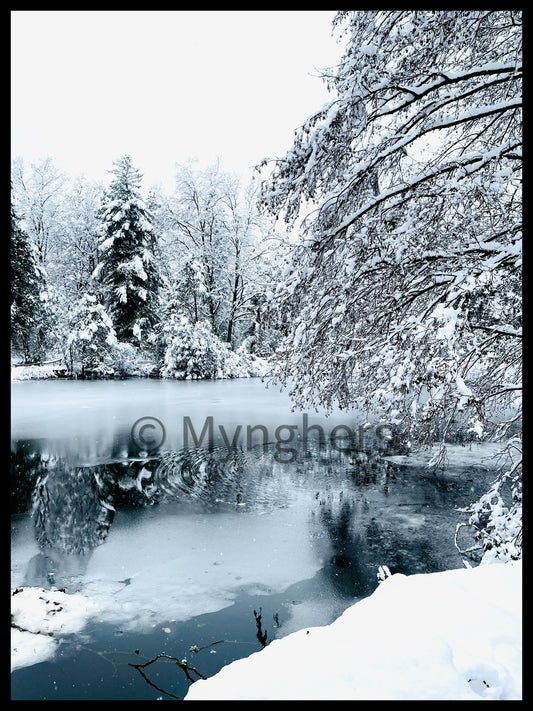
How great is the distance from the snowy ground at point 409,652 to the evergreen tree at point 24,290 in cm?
2090

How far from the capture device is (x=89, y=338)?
79.1 feet

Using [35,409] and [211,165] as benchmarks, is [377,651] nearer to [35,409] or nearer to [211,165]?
[35,409]

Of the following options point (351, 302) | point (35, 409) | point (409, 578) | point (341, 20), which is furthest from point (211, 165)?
point (409, 578)

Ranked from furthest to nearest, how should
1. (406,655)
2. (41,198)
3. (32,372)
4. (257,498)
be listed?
(41,198) → (32,372) → (257,498) → (406,655)

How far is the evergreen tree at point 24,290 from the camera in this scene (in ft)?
67.7

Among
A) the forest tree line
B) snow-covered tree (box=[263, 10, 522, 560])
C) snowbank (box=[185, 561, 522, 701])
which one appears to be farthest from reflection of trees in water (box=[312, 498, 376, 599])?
the forest tree line

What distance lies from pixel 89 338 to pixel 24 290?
400 centimetres

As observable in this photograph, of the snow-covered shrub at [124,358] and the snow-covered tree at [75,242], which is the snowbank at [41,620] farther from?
the snow-covered tree at [75,242]

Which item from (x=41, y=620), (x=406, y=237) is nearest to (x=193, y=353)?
(x=41, y=620)

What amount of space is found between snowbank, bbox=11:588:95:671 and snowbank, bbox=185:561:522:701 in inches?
96.4

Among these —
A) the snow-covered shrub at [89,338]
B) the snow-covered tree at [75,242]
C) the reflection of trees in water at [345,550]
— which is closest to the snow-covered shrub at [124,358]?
the snow-covered shrub at [89,338]

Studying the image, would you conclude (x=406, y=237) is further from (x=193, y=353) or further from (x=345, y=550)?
(x=193, y=353)

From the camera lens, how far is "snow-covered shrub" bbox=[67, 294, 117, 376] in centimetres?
2419

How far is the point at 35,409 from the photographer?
54.2ft
